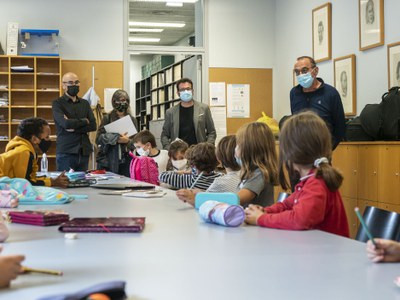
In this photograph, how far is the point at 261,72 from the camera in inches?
318

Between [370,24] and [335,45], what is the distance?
753 mm

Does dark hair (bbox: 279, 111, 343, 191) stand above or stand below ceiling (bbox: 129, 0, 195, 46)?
below

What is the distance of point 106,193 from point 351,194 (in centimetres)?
260

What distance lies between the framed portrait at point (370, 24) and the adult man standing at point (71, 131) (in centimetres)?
288

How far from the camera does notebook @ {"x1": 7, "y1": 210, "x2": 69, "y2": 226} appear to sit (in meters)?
1.89

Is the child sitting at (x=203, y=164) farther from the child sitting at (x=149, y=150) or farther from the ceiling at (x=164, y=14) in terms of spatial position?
the ceiling at (x=164, y=14)

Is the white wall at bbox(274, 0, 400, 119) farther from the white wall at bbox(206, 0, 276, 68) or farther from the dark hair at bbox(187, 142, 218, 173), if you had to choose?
the dark hair at bbox(187, 142, 218, 173)

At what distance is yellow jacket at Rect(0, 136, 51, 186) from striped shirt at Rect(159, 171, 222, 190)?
778 mm

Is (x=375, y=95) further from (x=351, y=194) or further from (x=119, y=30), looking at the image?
(x=119, y=30)

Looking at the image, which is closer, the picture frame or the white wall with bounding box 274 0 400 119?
the picture frame

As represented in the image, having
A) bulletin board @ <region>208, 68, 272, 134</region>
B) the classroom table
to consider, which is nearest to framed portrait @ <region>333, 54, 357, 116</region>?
bulletin board @ <region>208, 68, 272, 134</region>

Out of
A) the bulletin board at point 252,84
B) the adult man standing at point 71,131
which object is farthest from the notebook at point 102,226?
the bulletin board at point 252,84

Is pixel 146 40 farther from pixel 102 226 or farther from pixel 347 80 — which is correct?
pixel 102 226

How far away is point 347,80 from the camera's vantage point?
5941 millimetres
